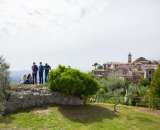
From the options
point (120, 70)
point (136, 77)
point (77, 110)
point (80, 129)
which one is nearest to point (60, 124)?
point (80, 129)

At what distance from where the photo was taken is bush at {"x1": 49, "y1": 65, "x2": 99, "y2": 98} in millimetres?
27453

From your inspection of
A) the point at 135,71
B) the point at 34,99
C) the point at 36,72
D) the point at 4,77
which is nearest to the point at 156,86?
the point at 36,72

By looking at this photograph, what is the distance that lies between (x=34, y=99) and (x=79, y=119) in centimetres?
498

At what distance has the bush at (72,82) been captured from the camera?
27.5 metres

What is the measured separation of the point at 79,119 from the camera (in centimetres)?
2477

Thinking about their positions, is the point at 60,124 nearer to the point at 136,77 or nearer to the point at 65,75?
the point at 65,75

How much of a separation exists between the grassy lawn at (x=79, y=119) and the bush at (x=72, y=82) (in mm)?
1288

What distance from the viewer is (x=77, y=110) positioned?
2673cm

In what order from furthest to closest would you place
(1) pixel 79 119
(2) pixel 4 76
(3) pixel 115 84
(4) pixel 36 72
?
(3) pixel 115 84 → (4) pixel 36 72 → (2) pixel 4 76 → (1) pixel 79 119

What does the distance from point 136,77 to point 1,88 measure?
67.6m

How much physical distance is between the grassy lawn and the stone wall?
1001mm

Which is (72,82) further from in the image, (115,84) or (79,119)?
(115,84)

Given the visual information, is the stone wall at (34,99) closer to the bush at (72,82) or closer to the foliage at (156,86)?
the bush at (72,82)

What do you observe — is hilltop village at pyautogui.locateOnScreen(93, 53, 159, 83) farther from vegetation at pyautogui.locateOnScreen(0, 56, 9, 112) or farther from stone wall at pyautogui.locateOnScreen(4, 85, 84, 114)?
vegetation at pyautogui.locateOnScreen(0, 56, 9, 112)
